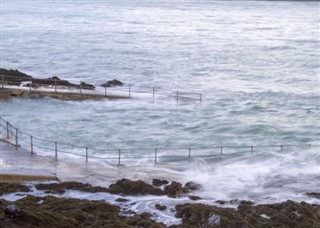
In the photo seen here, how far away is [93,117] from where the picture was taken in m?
30.7

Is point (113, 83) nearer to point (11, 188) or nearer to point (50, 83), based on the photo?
point (50, 83)

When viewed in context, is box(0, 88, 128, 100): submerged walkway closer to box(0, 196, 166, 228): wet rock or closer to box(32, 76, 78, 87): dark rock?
box(32, 76, 78, 87): dark rock

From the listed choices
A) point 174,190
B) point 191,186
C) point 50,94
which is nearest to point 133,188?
point 174,190

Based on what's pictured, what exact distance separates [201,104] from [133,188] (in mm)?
17506

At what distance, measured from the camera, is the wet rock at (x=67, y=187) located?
57.7 ft

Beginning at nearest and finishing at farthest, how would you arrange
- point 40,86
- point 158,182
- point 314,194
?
point 314,194, point 158,182, point 40,86

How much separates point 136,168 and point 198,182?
289cm

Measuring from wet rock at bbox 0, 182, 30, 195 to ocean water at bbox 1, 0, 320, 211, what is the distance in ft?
16.7

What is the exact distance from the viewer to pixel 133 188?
58.4 feet

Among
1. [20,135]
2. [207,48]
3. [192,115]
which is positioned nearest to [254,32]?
[207,48]

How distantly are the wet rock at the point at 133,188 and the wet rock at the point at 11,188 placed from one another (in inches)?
104

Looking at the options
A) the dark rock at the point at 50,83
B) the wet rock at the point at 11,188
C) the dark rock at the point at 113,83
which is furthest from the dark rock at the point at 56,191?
the dark rock at the point at 113,83

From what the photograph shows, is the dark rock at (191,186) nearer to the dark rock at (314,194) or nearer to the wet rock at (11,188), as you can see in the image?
the dark rock at (314,194)

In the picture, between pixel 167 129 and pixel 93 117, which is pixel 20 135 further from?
pixel 167 129
